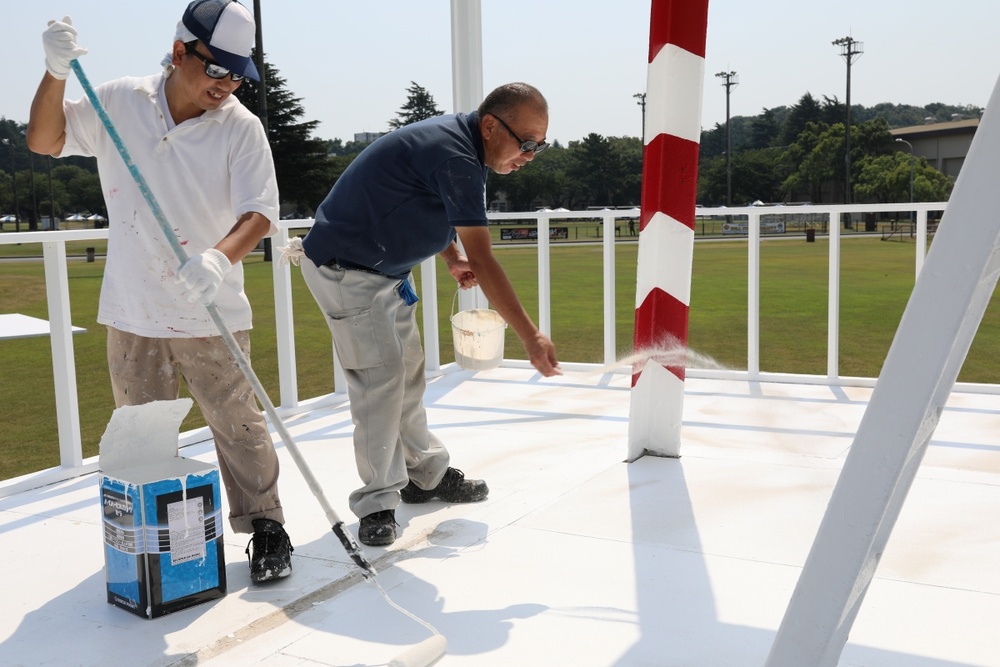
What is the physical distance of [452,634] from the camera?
221 cm

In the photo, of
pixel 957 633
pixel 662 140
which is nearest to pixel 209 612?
pixel 957 633

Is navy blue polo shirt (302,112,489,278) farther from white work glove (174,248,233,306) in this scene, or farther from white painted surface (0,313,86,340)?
white painted surface (0,313,86,340)

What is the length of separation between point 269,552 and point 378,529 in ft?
1.29

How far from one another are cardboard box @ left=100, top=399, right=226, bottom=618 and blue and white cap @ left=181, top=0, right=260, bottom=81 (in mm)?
939

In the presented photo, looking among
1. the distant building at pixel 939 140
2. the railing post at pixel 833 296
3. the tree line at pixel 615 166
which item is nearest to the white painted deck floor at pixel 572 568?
the railing post at pixel 833 296

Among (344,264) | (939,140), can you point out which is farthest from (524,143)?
(939,140)

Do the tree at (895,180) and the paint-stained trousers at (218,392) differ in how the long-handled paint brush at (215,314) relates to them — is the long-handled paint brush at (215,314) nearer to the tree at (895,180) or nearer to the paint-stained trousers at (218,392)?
the paint-stained trousers at (218,392)

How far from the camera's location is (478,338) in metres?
3.57

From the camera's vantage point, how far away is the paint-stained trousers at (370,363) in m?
2.83

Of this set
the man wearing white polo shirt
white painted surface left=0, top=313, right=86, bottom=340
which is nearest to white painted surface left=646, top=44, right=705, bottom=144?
the man wearing white polo shirt

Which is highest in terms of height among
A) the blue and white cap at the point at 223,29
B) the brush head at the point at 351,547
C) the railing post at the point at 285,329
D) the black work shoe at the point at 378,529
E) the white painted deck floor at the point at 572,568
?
the blue and white cap at the point at 223,29

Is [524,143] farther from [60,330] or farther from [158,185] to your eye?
[60,330]

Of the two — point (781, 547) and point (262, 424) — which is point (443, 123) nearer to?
point (262, 424)

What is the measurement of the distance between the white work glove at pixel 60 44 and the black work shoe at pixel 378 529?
159 cm
